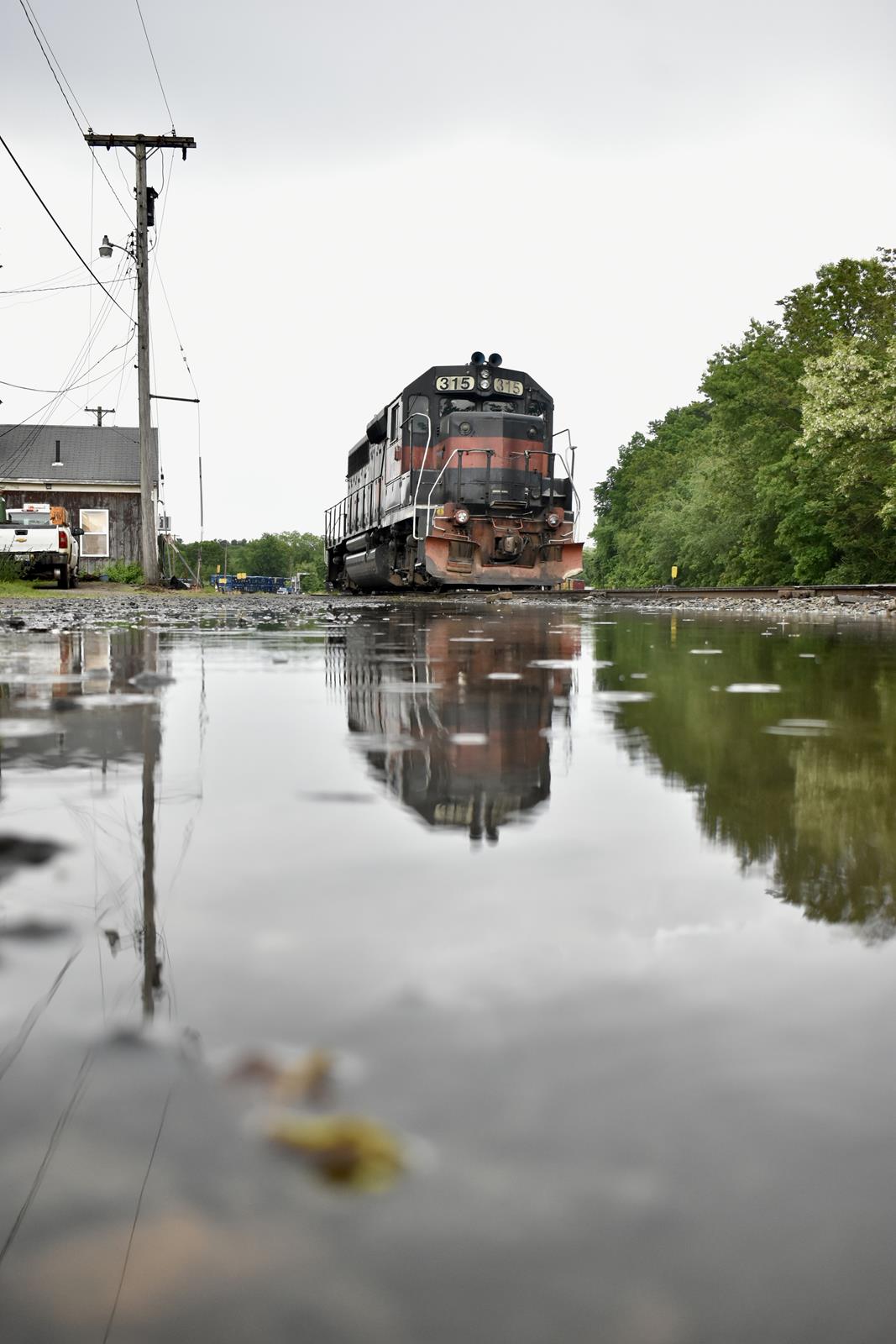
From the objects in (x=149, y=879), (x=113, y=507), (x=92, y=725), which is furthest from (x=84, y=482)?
(x=149, y=879)

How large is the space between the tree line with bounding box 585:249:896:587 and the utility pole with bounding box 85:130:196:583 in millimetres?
18037

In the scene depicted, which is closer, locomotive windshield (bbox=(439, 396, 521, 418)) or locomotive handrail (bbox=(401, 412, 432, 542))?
locomotive handrail (bbox=(401, 412, 432, 542))

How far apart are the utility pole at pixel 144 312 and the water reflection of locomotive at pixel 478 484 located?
5.82 meters

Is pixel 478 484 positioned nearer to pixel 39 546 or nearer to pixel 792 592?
pixel 792 592

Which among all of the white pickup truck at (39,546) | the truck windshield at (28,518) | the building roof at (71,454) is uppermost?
the building roof at (71,454)

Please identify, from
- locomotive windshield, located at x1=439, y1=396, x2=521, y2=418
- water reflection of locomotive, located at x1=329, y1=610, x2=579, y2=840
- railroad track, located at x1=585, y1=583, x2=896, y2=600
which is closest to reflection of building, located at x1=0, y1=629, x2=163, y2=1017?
water reflection of locomotive, located at x1=329, y1=610, x2=579, y2=840

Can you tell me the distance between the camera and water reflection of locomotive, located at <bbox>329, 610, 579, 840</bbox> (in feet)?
8.95

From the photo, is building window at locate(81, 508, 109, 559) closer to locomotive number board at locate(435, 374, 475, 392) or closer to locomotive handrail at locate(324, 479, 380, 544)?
locomotive handrail at locate(324, 479, 380, 544)

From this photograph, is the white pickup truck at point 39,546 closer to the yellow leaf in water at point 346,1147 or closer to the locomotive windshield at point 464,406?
the locomotive windshield at point 464,406

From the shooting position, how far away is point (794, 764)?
10.3 ft

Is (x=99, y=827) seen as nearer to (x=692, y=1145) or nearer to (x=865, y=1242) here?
(x=692, y=1145)

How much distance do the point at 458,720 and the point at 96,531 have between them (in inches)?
1720

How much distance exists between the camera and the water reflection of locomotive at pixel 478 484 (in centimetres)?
2092

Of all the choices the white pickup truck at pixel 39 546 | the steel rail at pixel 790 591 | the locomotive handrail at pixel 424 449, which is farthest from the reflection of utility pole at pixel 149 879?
the white pickup truck at pixel 39 546
